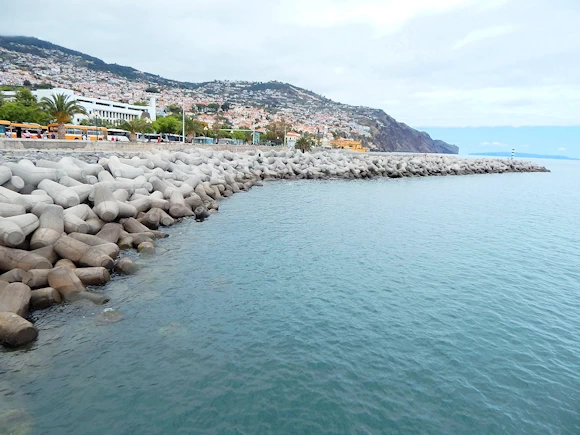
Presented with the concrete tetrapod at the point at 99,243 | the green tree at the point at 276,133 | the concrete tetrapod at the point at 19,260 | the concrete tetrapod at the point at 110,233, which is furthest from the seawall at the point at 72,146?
the green tree at the point at 276,133

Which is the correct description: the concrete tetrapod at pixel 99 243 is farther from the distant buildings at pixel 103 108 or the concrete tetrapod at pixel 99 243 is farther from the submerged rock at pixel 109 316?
the distant buildings at pixel 103 108

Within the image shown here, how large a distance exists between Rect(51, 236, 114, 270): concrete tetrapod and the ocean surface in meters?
0.69

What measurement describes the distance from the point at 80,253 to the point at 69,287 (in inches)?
53.0

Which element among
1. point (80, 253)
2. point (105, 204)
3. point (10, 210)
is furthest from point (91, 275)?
point (105, 204)

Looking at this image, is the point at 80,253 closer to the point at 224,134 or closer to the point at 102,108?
the point at 224,134

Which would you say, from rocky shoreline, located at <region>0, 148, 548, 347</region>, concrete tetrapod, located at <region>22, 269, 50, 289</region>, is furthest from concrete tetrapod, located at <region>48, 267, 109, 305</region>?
concrete tetrapod, located at <region>22, 269, 50, 289</region>

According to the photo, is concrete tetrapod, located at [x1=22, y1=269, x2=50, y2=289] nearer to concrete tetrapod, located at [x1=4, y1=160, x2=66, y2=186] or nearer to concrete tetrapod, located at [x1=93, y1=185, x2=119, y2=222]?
concrete tetrapod, located at [x1=93, y1=185, x2=119, y2=222]

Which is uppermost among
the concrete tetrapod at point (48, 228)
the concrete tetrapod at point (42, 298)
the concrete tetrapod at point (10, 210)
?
the concrete tetrapod at point (10, 210)

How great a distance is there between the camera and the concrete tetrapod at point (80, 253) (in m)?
9.28

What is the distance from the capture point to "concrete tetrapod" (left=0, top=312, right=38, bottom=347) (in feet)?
21.2

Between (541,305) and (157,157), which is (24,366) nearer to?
(541,305)

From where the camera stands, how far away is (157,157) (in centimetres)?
2202

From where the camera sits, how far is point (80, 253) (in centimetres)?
936

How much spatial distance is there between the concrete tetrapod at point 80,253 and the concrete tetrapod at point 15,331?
2.61 metres
